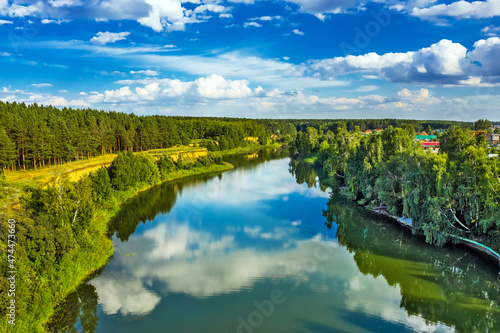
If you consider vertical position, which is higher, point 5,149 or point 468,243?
point 5,149

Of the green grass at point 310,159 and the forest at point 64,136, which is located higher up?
the forest at point 64,136

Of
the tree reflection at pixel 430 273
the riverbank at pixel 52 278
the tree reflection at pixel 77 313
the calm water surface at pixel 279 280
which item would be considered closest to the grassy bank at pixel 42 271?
the riverbank at pixel 52 278

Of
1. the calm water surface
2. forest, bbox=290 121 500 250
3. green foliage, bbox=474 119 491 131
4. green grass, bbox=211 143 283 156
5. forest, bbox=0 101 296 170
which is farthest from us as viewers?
green foliage, bbox=474 119 491 131

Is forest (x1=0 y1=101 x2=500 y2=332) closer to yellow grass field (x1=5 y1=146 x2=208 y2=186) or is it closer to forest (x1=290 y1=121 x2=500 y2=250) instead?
forest (x1=290 y1=121 x2=500 y2=250)

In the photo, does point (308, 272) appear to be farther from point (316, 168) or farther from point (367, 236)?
point (316, 168)

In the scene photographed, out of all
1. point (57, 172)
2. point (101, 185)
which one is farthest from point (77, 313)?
point (101, 185)

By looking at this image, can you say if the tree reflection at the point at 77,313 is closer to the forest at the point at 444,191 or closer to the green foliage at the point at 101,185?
the green foliage at the point at 101,185

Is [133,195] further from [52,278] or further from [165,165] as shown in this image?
[52,278]

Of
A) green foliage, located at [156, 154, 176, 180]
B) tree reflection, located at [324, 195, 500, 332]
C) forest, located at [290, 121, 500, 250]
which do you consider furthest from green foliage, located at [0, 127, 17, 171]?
forest, located at [290, 121, 500, 250]
